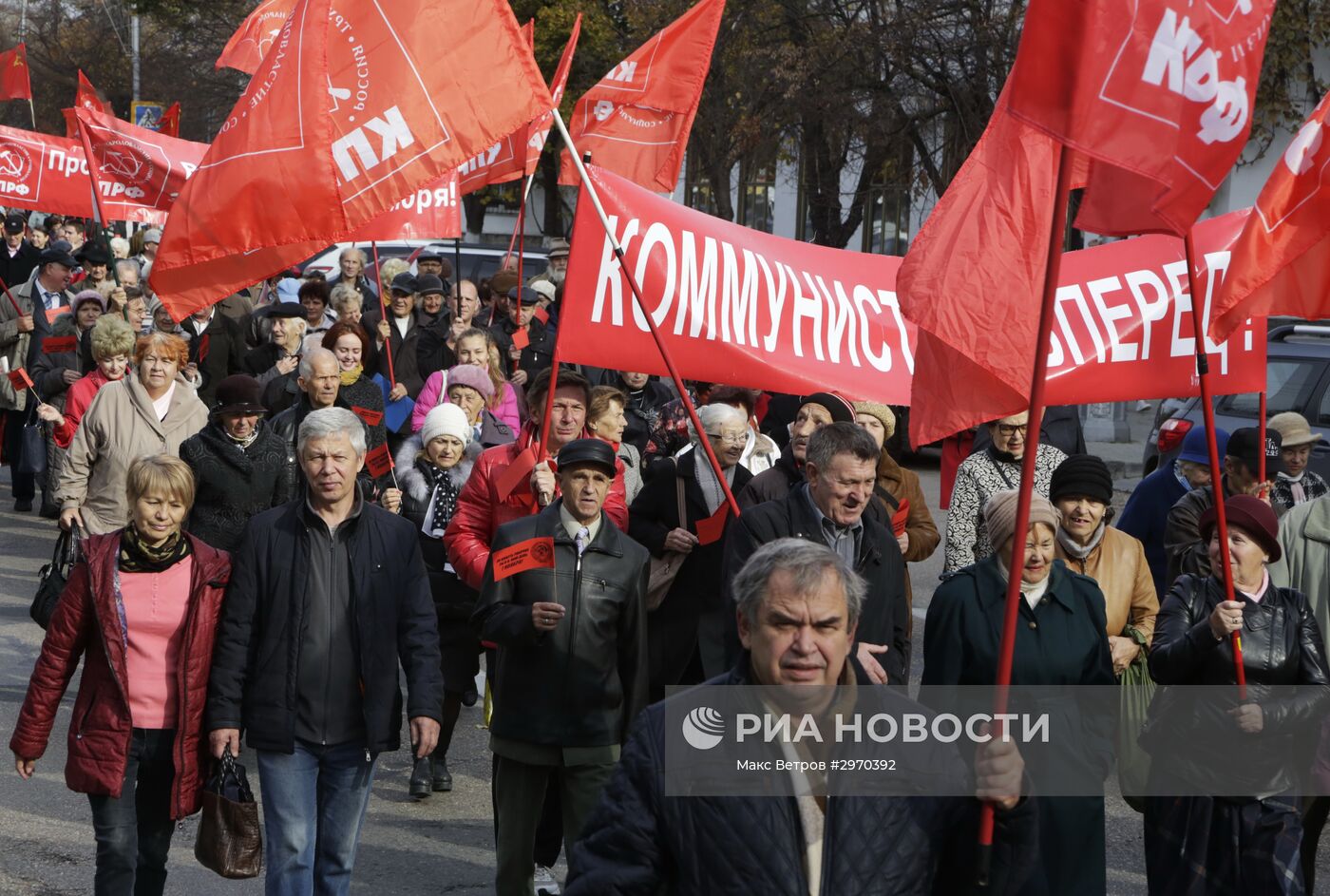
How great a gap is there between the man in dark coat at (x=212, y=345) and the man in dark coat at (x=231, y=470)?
628 centimetres

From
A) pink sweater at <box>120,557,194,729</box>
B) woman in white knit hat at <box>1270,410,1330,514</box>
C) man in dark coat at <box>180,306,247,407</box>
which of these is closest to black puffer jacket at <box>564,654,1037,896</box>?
pink sweater at <box>120,557,194,729</box>

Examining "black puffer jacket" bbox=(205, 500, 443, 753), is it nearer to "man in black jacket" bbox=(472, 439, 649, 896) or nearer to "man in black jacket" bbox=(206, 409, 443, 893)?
"man in black jacket" bbox=(206, 409, 443, 893)

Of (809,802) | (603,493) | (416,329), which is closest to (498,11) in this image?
(603,493)

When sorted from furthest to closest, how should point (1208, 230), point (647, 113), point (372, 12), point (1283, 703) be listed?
point (647, 113), point (1208, 230), point (372, 12), point (1283, 703)

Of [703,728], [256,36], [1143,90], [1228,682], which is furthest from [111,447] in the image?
[1143,90]

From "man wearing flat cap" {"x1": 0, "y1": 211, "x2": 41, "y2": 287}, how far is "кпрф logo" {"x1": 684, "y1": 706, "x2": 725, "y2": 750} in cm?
1768

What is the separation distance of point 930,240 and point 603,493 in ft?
4.87

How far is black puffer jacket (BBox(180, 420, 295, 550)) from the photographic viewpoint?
758cm

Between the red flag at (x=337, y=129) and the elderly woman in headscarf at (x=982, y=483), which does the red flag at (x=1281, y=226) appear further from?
the red flag at (x=337, y=129)

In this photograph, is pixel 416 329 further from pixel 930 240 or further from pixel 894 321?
pixel 930 240

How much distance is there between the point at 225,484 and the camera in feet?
24.9

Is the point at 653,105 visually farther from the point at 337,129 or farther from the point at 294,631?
the point at 294,631

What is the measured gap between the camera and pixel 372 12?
6352 millimetres

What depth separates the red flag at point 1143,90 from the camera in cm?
387
